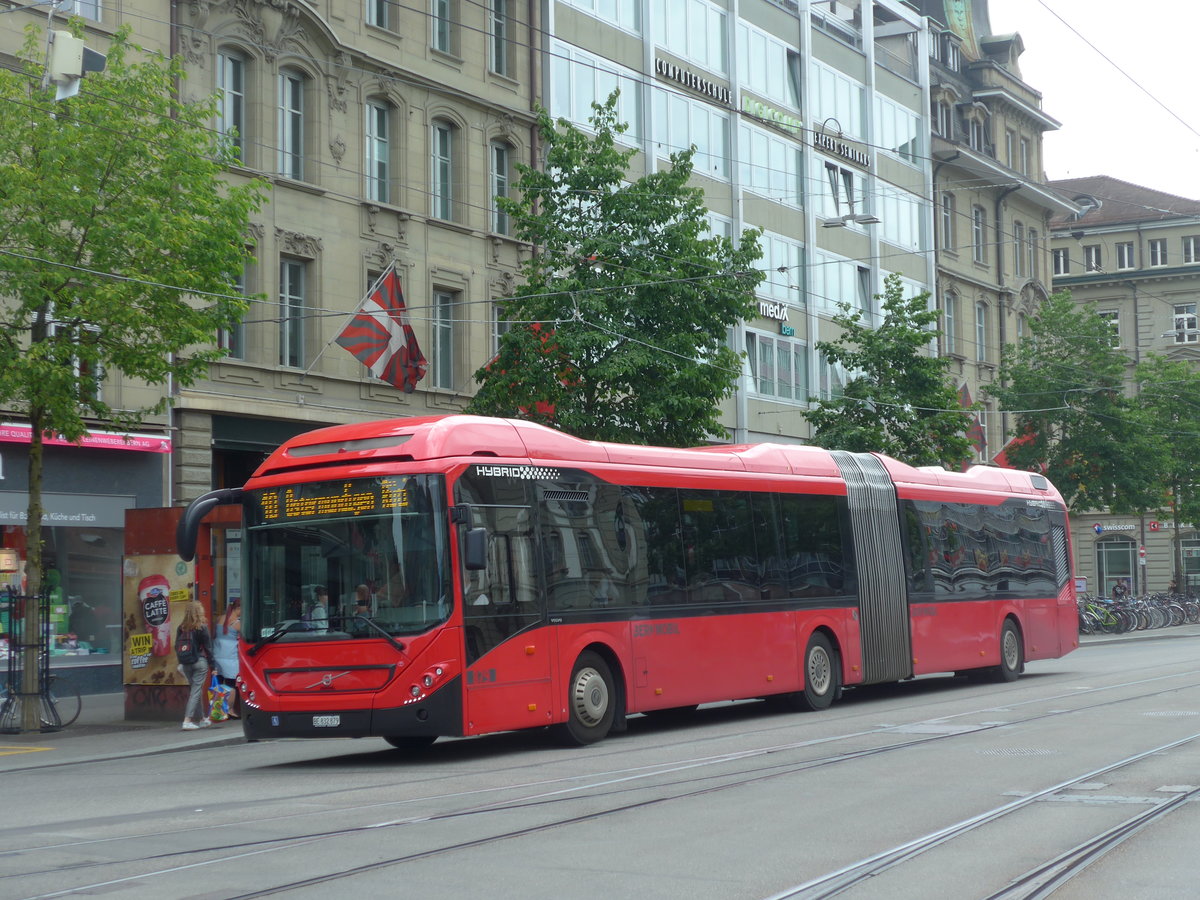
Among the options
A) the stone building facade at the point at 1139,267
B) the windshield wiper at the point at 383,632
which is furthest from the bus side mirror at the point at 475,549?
the stone building facade at the point at 1139,267

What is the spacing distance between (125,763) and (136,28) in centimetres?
1444

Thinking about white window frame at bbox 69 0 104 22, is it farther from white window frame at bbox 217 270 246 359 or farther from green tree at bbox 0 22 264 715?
green tree at bbox 0 22 264 715

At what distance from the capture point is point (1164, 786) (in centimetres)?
1176

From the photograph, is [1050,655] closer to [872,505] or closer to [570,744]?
[872,505]

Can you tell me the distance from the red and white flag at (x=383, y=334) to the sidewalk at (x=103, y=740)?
324 inches

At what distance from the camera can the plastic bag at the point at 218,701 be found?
67.3ft

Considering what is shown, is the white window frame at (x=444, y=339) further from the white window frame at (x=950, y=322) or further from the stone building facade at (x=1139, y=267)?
the stone building facade at (x=1139, y=267)

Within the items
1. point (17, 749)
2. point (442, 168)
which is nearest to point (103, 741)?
point (17, 749)

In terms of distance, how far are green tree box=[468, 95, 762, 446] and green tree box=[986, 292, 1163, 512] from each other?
2361cm

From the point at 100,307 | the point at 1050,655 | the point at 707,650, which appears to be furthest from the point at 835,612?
the point at 100,307

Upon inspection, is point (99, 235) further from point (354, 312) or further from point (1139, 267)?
point (1139, 267)

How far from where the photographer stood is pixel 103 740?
18.8 meters

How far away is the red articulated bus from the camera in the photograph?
14203mm

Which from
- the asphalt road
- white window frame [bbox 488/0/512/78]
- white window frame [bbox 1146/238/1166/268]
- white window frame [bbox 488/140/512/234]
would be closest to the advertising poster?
the asphalt road
